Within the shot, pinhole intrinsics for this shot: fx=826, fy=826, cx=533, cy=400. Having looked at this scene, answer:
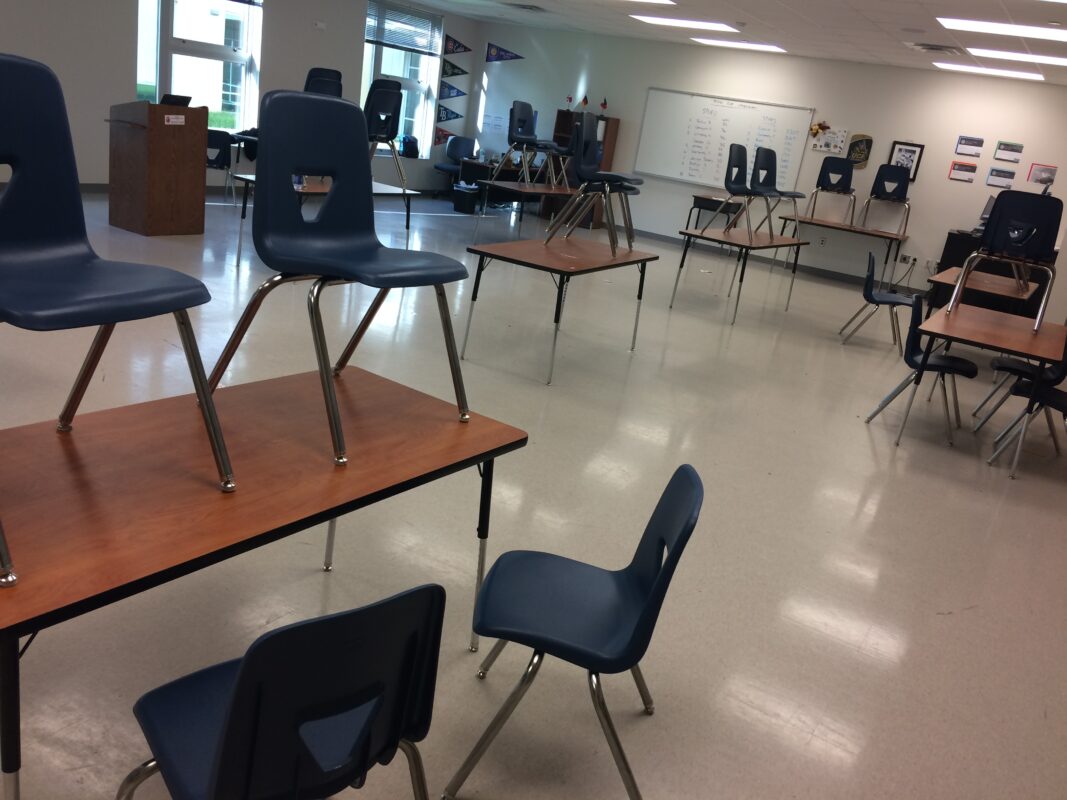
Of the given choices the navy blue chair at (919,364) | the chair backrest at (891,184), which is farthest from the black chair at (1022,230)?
the chair backrest at (891,184)

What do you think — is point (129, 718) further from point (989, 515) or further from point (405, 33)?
point (405, 33)

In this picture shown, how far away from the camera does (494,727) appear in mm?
Answer: 1781

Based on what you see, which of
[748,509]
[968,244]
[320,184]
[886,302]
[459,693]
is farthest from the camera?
[968,244]

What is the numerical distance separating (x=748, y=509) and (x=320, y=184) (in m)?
4.98

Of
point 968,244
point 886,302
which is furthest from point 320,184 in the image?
point 968,244

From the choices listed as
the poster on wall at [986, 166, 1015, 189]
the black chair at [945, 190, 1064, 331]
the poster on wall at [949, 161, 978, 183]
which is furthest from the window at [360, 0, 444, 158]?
the black chair at [945, 190, 1064, 331]

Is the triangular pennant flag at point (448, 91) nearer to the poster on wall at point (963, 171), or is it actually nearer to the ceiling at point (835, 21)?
the ceiling at point (835, 21)

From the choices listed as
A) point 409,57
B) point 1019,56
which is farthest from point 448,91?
point 1019,56

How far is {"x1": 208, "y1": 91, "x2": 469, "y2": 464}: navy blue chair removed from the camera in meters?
1.80

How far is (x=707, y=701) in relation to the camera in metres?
2.26

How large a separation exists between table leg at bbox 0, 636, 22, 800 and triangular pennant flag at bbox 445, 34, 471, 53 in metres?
12.6

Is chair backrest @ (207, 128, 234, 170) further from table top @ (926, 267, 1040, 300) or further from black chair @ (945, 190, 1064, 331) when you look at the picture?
black chair @ (945, 190, 1064, 331)

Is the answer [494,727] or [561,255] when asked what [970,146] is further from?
[494,727]

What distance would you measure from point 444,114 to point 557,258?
8.74 metres
